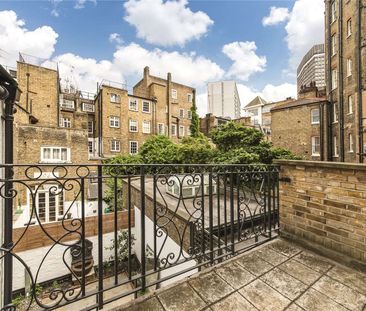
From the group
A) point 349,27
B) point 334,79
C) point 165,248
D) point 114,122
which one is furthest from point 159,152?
point 349,27

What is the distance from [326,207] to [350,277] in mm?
757

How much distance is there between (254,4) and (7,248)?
35.4ft

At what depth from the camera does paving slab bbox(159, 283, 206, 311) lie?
1.63 metres

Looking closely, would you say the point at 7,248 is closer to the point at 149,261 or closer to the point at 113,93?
the point at 149,261

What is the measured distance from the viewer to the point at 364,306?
5.42 feet

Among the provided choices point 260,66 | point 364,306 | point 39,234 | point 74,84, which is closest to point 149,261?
point 39,234

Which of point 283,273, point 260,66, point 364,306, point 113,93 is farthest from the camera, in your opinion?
point 113,93

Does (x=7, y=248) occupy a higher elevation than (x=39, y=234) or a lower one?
higher

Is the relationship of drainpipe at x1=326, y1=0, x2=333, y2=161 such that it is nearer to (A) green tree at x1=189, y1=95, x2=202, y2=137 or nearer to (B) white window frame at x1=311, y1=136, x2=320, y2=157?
(B) white window frame at x1=311, y1=136, x2=320, y2=157

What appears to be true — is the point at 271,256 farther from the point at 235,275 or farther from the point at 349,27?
the point at 349,27

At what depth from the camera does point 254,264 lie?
7.45ft

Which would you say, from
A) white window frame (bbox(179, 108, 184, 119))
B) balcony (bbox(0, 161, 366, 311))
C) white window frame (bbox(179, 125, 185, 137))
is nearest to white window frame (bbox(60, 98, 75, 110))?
white window frame (bbox(179, 108, 184, 119))

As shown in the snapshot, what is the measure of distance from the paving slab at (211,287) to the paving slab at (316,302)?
1.96 ft

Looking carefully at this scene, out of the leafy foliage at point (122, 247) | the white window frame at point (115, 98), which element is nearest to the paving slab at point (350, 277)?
the leafy foliage at point (122, 247)
